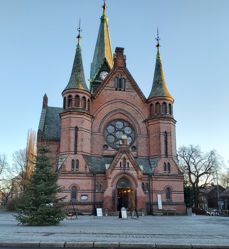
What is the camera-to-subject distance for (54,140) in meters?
42.7

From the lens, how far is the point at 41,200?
2084cm

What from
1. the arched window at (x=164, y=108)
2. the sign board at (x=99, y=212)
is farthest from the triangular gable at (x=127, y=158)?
the arched window at (x=164, y=108)

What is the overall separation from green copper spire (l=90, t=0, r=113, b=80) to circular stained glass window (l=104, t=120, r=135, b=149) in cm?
1106

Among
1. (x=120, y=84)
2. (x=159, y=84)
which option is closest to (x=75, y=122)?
(x=120, y=84)

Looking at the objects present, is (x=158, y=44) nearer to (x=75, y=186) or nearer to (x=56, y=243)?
(x=75, y=186)

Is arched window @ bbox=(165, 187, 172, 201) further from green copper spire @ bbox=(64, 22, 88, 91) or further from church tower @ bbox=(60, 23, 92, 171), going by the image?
green copper spire @ bbox=(64, 22, 88, 91)

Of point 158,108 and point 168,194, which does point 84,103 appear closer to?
point 158,108

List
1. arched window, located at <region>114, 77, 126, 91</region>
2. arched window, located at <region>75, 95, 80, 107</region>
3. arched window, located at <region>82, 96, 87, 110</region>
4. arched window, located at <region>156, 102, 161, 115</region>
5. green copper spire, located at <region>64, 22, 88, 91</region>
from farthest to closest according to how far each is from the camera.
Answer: arched window, located at <region>114, 77, 126, 91</region> → arched window, located at <region>156, 102, 161, 115</region> → green copper spire, located at <region>64, 22, 88, 91</region> → arched window, located at <region>82, 96, 87, 110</region> → arched window, located at <region>75, 95, 80, 107</region>

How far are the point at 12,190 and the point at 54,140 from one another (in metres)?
32.2

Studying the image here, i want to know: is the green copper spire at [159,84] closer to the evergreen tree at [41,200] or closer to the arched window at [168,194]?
the arched window at [168,194]

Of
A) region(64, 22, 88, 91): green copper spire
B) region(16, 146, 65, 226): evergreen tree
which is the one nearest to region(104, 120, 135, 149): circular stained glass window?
region(64, 22, 88, 91): green copper spire

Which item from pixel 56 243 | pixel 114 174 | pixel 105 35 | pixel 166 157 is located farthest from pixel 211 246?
pixel 105 35

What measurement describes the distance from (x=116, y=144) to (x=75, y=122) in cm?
642

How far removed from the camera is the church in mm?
36969
